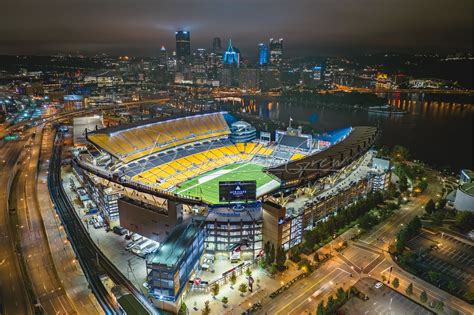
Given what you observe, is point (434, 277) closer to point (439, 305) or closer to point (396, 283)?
point (396, 283)

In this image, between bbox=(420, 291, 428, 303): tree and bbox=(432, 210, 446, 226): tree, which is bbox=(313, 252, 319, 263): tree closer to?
bbox=(420, 291, 428, 303): tree

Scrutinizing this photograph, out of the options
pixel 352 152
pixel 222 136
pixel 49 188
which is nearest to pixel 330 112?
→ pixel 222 136

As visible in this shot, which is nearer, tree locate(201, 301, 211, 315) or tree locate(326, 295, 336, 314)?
tree locate(326, 295, 336, 314)

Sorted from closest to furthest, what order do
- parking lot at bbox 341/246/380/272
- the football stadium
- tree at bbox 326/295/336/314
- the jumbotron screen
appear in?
tree at bbox 326/295/336/314
parking lot at bbox 341/246/380/272
the jumbotron screen
the football stadium

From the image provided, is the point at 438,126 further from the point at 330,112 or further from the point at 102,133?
the point at 102,133

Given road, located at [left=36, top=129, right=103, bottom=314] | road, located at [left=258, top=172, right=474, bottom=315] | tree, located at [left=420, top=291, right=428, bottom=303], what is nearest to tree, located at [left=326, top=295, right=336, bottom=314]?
road, located at [left=258, top=172, right=474, bottom=315]

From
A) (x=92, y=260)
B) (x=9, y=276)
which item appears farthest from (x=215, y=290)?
(x=9, y=276)
